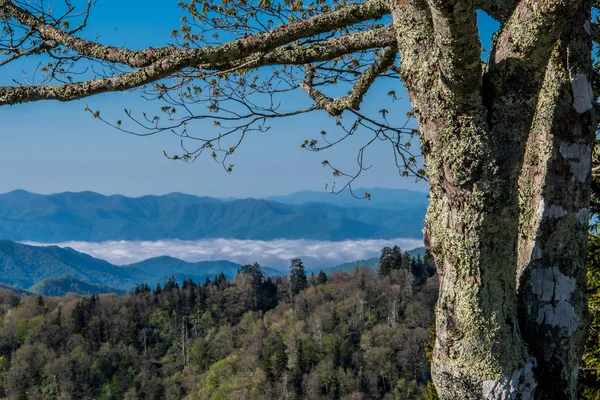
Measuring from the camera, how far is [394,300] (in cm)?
11762

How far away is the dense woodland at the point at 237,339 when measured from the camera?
100375 mm

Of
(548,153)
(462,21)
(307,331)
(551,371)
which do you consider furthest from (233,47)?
(307,331)

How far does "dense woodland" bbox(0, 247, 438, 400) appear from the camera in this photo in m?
100

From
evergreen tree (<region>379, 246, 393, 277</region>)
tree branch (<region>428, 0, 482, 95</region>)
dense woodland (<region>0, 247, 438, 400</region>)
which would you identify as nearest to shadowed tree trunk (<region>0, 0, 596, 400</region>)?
tree branch (<region>428, 0, 482, 95</region>)

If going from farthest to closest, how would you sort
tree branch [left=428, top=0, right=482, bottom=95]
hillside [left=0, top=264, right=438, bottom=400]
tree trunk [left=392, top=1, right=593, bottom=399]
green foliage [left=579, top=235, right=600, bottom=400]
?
hillside [left=0, top=264, right=438, bottom=400], green foliage [left=579, top=235, right=600, bottom=400], tree trunk [left=392, top=1, right=593, bottom=399], tree branch [left=428, top=0, right=482, bottom=95]

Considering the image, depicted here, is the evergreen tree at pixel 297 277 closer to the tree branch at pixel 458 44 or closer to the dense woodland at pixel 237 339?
the dense woodland at pixel 237 339

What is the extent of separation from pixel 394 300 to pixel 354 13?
11769 cm

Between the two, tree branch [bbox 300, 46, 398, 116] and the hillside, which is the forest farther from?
tree branch [bbox 300, 46, 398, 116]

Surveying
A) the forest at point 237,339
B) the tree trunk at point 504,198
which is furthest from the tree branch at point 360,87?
the forest at point 237,339

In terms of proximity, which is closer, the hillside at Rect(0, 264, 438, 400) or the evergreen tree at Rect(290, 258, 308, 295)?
the hillside at Rect(0, 264, 438, 400)

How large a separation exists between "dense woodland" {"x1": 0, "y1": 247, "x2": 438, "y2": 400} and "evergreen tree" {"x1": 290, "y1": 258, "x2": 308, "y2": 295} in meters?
0.24

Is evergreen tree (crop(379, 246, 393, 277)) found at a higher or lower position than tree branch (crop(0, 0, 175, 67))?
lower

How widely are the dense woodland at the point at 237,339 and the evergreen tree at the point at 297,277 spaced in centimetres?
24

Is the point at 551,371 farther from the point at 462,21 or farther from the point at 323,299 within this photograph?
the point at 323,299
